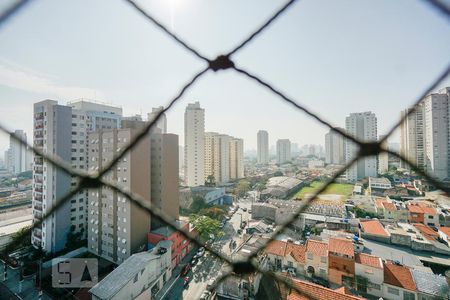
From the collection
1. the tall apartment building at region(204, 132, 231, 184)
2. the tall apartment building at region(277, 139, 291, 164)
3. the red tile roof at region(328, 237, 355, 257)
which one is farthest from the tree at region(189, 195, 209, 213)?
the tall apartment building at region(277, 139, 291, 164)

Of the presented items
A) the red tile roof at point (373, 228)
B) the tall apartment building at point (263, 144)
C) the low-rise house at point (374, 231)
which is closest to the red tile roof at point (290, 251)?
the low-rise house at point (374, 231)

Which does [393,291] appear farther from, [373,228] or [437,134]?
[437,134]

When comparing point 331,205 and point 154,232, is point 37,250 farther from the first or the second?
point 331,205

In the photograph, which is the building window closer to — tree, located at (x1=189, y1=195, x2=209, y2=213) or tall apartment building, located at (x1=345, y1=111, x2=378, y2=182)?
tree, located at (x1=189, y1=195, x2=209, y2=213)

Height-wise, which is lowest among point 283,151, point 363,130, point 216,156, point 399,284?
point 399,284

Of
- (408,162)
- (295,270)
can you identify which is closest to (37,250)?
(295,270)

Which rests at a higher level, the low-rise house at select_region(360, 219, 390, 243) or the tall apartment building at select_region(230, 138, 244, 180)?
the tall apartment building at select_region(230, 138, 244, 180)

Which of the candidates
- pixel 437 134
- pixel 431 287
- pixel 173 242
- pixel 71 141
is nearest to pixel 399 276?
pixel 431 287
